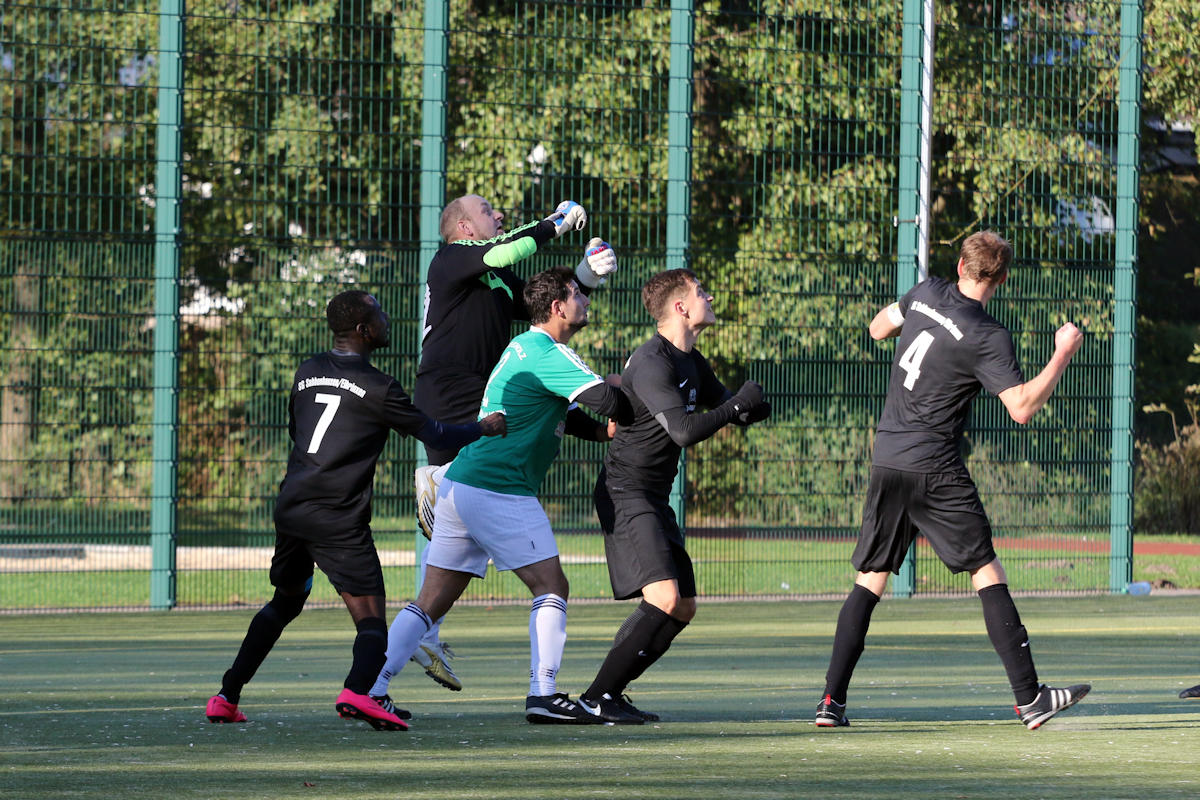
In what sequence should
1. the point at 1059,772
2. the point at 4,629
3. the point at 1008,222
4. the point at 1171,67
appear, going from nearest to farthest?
the point at 1059,772 < the point at 4,629 < the point at 1008,222 < the point at 1171,67

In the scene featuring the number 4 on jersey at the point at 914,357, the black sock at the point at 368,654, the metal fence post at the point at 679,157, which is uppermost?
the metal fence post at the point at 679,157

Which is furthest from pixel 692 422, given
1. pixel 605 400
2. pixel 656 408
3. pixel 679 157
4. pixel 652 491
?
pixel 679 157

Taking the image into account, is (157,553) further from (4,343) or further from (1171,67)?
(1171,67)

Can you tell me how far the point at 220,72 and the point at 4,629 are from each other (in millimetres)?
4479

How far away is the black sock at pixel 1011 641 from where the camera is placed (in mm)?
6945

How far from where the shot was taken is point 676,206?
14078 millimetres

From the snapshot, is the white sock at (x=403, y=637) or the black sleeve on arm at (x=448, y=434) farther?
the white sock at (x=403, y=637)

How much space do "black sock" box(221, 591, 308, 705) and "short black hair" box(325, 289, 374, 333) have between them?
109cm

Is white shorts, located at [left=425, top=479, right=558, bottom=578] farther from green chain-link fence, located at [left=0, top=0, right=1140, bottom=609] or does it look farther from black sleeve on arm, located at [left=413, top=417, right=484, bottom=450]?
green chain-link fence, located at [left=0, top=0, right=1140, bottom=609]

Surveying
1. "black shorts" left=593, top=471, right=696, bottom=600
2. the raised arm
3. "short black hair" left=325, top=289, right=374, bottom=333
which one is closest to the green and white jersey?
"black shorts" left=593, top=471, right=696, bottom=600

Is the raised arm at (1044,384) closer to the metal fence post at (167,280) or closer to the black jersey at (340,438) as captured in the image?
the black jersey at (340,438)

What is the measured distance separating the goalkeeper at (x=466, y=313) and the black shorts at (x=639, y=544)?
88 cm

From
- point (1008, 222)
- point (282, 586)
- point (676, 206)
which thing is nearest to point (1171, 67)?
point (1008, 222)

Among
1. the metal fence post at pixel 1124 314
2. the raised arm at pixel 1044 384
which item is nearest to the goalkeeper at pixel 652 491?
the raised arm at pixel 1044 384
